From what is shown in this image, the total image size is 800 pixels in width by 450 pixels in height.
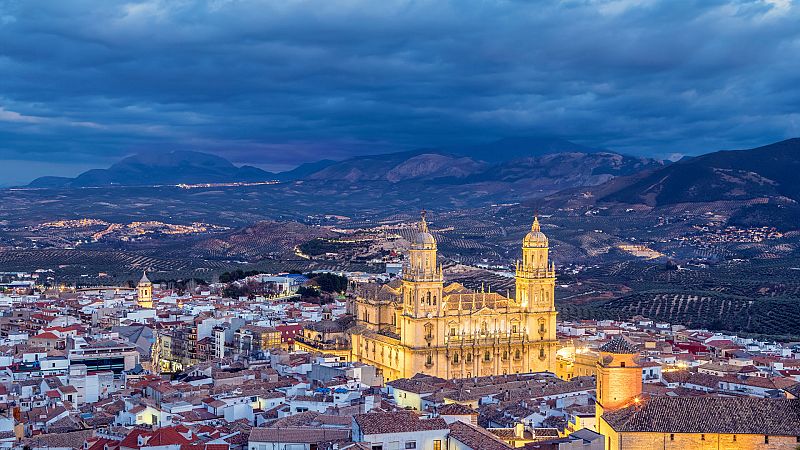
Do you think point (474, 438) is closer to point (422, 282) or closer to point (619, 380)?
point (619, 380)

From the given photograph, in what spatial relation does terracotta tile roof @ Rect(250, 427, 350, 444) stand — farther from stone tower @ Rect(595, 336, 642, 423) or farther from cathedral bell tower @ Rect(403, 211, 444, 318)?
cathedral bell tower @ Rect(403, 211, 444, 318)

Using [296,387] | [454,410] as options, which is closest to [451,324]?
[296,387]

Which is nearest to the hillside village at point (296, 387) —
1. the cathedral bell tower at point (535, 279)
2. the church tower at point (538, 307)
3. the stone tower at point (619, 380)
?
the stone tower at point (619, 380)

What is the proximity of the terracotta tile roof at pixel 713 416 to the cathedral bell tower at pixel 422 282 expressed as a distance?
85.4ft

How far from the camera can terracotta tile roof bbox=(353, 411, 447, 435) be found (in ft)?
114

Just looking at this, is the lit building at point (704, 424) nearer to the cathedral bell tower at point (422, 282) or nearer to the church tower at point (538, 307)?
the cathedral bell tower at point (422, 282)

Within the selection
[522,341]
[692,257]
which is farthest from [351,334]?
[692,257]

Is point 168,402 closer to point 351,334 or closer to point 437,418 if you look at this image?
point 437,418

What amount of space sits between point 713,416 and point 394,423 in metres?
10.0

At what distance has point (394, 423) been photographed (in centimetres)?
3538

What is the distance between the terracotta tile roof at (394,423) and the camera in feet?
114

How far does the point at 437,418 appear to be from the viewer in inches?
1444

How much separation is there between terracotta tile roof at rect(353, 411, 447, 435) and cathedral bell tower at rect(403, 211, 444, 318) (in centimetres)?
2394

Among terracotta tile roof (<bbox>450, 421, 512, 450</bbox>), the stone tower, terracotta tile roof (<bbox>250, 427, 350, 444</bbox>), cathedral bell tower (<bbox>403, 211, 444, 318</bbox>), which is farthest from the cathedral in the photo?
terracotta tile roof (<bbox>450, 421, 512, 450</bbox>)
